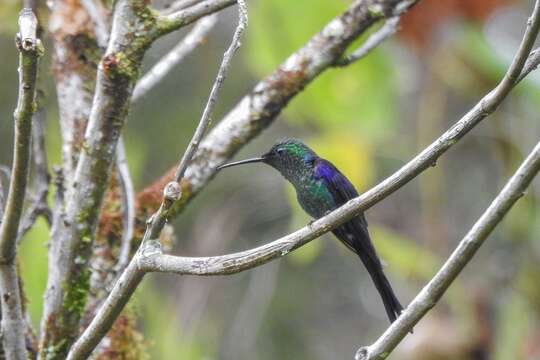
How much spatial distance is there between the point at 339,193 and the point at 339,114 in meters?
2.10

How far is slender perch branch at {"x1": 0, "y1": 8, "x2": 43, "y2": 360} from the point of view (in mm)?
1958

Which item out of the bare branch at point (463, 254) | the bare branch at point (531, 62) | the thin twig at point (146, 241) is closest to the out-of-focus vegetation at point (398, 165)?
the thin twig at point (146, 241)

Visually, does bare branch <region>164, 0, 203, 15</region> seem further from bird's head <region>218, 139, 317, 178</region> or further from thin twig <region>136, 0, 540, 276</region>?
thin twig <region>136, 0, 540, 276</region>

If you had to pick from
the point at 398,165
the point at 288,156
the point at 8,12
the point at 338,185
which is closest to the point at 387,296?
the point at 338,185

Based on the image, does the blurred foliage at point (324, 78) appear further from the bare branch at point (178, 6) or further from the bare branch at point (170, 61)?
the bare branch at point (178, 6)

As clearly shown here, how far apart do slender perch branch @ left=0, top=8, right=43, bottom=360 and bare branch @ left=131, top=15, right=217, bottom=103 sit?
91 cm

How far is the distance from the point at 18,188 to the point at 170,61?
1155 mm

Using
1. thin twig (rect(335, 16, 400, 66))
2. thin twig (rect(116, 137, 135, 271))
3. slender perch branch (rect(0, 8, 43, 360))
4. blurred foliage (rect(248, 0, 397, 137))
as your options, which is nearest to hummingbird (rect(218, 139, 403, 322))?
thin twig (rect(335, 16, 400, 66))

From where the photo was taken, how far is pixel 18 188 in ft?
6.91

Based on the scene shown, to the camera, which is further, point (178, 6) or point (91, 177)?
point (178, 6)

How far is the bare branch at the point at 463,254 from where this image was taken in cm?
193

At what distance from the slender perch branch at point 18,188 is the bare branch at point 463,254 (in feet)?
2.82

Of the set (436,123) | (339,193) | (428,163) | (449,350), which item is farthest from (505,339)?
(428,163)

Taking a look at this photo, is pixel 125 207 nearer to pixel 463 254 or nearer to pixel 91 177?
pixel 91 177
